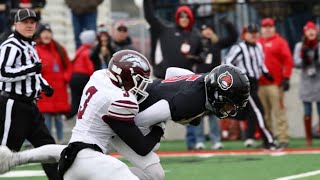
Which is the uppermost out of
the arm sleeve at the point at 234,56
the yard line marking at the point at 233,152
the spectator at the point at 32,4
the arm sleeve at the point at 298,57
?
the spectator at the point at 32,4

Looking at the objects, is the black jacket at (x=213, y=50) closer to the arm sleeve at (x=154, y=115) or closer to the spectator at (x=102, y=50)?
the spectator at (x=102, y=50)

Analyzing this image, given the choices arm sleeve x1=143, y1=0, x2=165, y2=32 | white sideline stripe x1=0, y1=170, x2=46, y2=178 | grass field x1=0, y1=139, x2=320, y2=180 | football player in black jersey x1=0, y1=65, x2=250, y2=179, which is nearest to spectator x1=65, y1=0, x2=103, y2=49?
arm sleeve x1=143, y1=0, x2=165, y2=32

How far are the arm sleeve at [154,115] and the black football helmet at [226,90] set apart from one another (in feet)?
0.98

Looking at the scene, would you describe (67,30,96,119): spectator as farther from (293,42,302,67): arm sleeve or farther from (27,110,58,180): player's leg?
(27,110,58,180): player's leg

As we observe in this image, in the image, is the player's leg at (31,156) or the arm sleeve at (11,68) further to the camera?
the arm sleeve at (11,68)

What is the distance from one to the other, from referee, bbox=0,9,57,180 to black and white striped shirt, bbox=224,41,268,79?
190 inches

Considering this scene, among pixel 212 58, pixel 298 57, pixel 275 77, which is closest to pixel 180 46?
pixel 212 58

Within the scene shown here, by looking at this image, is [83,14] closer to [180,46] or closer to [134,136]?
[180,46]

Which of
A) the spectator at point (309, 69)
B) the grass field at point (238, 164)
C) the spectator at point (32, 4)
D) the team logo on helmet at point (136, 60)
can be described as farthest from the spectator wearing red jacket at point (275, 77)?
the team logo on helmet at point (136, 60)

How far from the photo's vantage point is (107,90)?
697cm

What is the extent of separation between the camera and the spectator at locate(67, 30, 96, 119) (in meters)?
14.5

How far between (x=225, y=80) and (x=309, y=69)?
7540mm

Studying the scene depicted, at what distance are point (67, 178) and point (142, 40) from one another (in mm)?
11046

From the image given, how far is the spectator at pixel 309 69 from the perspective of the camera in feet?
46.5
